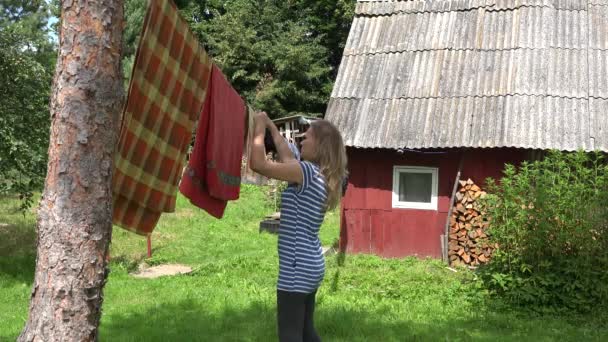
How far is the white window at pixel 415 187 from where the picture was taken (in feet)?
32.5

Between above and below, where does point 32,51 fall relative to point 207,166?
above

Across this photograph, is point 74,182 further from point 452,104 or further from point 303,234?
point 452,104

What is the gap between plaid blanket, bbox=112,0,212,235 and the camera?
3.08 meters

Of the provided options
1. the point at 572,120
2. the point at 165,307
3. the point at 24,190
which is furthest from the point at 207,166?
the point at 572,120

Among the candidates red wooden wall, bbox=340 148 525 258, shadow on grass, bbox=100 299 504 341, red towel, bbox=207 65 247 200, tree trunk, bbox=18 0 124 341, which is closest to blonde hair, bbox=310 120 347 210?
red towel, bbox=207 65 247 200

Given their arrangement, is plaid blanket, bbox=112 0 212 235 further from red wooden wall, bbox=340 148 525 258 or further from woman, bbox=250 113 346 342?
red wooden wall, bbox=340 148 525 258

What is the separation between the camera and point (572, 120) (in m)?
9.20

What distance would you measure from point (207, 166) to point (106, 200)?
83 cm

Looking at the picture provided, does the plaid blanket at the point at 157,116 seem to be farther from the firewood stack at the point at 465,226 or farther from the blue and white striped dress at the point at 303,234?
the firewood stack at the point at 465,226

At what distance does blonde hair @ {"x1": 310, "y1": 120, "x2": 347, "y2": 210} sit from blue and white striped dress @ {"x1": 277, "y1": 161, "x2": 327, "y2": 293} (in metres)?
0.04

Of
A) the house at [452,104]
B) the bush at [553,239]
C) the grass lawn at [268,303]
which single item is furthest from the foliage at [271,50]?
the bush at [553,239]

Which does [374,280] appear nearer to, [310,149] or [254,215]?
[310,149]

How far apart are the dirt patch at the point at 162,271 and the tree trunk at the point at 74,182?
629 centimetres

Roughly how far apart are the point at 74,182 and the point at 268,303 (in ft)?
13.6
